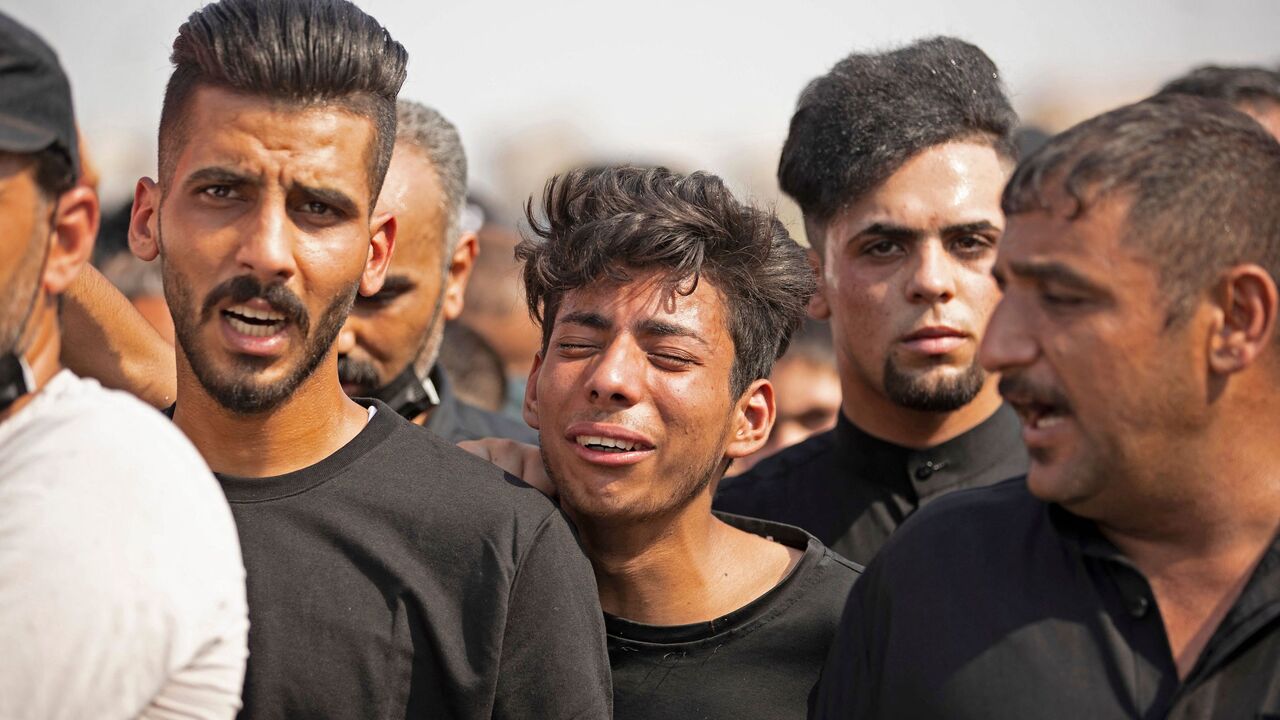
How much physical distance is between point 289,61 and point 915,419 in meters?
2.08

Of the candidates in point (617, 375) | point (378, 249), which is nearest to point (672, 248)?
point (617, 375)

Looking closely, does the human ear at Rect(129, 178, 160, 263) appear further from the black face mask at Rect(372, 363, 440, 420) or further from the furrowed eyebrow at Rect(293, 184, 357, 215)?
the black face mask at Rect(372, 363, 440, 420)

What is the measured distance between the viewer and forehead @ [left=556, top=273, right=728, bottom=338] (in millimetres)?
3268

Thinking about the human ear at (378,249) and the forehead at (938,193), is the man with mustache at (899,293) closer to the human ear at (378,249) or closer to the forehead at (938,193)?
the forehead at (938,193)

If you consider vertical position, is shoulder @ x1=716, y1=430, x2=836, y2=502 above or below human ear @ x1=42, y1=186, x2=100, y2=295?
below

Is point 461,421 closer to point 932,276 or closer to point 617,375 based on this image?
point 932,276

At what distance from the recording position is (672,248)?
3.37 meters

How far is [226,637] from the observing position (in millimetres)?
1960

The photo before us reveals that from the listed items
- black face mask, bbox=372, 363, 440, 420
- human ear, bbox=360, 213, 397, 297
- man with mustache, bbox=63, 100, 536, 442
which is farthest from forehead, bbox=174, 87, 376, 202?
black face mask, bbox=372, 363, 440, 420

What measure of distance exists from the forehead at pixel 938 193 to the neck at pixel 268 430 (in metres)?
1.77

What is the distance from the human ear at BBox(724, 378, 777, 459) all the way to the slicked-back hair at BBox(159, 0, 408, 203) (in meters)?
1.00

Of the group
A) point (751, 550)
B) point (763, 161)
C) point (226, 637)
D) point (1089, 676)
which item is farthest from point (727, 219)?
point (763, 161)

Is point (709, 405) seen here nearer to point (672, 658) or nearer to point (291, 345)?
point (672, 658)

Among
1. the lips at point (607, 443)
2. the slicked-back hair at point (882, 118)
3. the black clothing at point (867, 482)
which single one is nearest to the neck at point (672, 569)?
the lips at point (607, 443)
